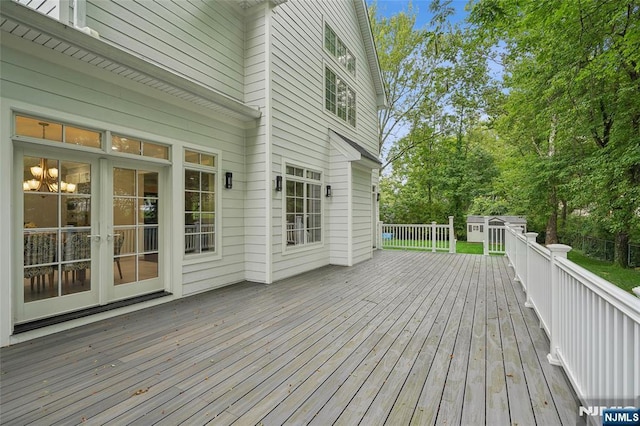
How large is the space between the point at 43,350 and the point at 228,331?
163 cm

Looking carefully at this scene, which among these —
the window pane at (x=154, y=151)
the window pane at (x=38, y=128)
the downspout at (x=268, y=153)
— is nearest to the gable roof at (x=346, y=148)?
the downspout at (x=268, y=153)

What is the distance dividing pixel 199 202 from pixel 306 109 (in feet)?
10.9

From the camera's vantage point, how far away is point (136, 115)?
397 centimetres

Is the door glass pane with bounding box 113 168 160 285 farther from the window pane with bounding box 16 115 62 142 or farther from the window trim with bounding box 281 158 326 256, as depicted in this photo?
the window trim with bounding box 281 158 326 256

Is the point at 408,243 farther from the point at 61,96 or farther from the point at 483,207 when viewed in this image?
the point at 61,96

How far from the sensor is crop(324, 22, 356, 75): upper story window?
781 centimetres

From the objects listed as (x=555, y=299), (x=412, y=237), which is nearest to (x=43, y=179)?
(x=555, y=299)

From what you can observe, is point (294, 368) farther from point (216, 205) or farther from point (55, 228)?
point (216, 205)

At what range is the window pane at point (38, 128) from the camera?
3.03m

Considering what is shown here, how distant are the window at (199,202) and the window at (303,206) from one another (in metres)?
1.55

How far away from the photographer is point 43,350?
9.06 ft

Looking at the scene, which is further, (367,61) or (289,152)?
(367,61)

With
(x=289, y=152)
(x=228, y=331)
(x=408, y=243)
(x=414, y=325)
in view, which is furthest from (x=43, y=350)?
(x=408, y=243)

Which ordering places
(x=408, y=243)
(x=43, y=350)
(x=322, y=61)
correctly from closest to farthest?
1. (x=43, y=350)
2. (x=322, y=61)
3. (x=408, y=243)
